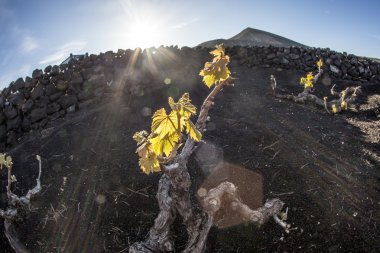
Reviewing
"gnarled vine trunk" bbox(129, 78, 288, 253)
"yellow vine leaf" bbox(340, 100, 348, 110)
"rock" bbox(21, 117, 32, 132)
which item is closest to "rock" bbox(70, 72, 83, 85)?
"rock" bbox(21, 117, 32, 132)

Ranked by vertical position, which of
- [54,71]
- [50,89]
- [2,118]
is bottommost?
[2,118]

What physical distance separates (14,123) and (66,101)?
136 centimetres

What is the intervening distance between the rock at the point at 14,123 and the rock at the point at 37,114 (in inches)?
13.1

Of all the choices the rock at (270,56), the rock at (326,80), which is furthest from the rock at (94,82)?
the rock at (326,80)

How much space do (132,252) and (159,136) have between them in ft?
6.28

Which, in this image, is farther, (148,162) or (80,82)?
(80,82)

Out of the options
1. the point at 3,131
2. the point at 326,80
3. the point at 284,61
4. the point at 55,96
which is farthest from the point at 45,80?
the point at 326,80

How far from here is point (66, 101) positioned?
8.38m

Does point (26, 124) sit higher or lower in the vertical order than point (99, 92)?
lower

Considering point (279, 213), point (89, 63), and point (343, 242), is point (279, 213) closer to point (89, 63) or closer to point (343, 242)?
point (343, 242)

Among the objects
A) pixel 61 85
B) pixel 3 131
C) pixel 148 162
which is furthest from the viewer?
pixel 61 85

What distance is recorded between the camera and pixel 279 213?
4.35 metres

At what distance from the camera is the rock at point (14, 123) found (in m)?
7.94

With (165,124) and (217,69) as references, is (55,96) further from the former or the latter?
(165,124)
